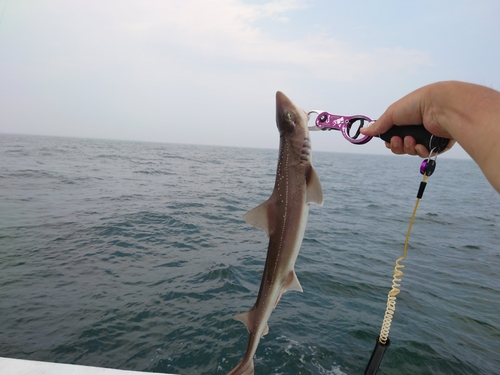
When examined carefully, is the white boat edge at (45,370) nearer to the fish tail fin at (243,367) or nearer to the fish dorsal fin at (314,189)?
the fish tail fin at (243,367)

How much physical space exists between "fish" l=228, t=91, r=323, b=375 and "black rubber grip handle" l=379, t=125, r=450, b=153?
0.73 m

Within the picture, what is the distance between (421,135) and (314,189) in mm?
926

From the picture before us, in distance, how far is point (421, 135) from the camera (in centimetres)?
241

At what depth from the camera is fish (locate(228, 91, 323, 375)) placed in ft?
8.61

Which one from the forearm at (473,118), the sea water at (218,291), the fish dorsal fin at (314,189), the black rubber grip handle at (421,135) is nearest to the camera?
the forearm at (473,118)

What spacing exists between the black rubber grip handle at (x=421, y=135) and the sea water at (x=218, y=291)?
484cm

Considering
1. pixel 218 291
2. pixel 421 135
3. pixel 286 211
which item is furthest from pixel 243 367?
pixel 218 291

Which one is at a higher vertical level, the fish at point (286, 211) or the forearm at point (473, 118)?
the forearm at point (473, 118)

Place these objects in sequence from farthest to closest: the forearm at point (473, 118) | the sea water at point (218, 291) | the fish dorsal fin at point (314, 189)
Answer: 1. the sea water at point (218, 291)
2. the fish dorsal fin at point (314, 189)
3. the forearm at point (473, 118)

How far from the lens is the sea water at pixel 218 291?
19.7ft

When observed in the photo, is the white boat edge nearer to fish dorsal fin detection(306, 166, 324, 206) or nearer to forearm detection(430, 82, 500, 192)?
fish dorsal fin detection(306, 166, 324, 206)

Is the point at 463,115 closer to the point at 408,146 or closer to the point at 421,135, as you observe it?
the point at 421,135

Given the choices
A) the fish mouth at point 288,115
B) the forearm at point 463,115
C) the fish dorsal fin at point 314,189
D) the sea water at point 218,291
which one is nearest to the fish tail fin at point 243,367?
the fish dorsal fin at point 314,189

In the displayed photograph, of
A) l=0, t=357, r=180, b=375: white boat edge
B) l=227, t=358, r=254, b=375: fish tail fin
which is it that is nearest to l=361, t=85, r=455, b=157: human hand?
l=227, t=358, r=254, b=375: fish tail fin
